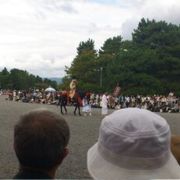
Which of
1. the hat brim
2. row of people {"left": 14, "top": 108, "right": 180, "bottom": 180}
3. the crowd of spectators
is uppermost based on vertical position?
row of people {"left": 14, "top": 108, "right": 180, "bottom": 180}

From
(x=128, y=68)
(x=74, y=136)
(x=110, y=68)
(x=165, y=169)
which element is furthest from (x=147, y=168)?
(x=110, y=68)

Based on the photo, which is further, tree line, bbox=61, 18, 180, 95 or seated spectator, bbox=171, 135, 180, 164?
tree line, bbox=61, 18, 180, 95

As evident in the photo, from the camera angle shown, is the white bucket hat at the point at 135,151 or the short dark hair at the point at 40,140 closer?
the white bucket hat at the point at 135,151

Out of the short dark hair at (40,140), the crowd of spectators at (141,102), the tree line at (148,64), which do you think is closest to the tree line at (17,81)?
the tree line at (148,64)

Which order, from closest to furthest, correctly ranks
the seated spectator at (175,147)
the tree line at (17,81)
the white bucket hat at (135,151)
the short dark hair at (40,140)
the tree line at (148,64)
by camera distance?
the white bucket hat at (135,151) → the short dark hair at (40,140) → the seated spectator at (175,147) → the tree line at (148,64) → the tree line at (17,81)

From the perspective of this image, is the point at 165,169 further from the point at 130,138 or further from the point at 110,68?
the point at 110,68

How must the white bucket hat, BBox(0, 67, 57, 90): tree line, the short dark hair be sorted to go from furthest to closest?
1. BBox(0, 67, 57, 90): tree line
2. the short dark hair
3. the white bucket hat

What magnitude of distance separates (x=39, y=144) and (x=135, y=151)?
48cm

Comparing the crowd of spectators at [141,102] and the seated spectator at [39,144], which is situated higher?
the seated spectator at [39,144]

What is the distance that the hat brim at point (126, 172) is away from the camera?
2.66m

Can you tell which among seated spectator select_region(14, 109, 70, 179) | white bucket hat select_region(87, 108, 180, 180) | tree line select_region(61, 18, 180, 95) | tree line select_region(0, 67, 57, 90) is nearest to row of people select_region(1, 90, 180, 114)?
tree line select_region(61, 18, 180, 95)

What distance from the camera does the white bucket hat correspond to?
2.65 meters

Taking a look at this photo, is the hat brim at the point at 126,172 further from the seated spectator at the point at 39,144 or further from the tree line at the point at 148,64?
the tree line at the point at 148,64

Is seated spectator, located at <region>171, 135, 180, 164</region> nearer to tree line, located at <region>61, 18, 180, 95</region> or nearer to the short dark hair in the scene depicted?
the short dark hair
